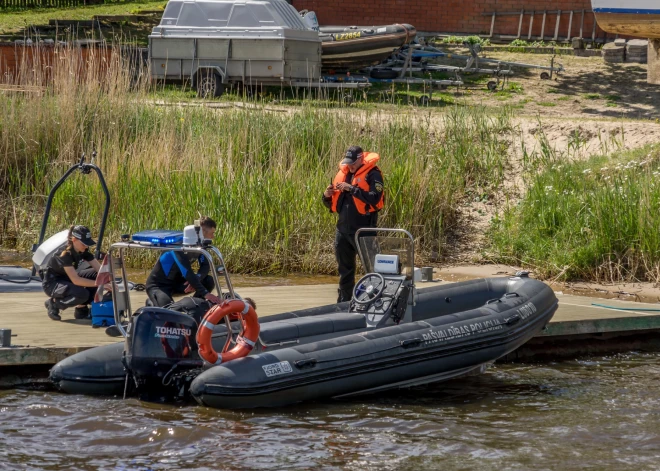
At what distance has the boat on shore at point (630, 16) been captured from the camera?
15.6m

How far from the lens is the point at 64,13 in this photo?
28844mm

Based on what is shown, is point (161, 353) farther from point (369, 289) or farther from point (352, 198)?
point (352, 198)

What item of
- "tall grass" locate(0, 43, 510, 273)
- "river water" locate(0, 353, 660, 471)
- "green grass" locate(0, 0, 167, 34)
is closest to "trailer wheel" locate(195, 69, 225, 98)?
"tall grass" locate(0, 43, 510, 273)

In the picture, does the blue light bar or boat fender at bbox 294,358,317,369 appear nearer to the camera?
the blue light bar

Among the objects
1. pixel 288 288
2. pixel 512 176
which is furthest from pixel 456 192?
pixel 288 288

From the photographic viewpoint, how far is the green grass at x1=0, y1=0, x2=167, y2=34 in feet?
86.3

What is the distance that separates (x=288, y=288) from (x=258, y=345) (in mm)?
3358

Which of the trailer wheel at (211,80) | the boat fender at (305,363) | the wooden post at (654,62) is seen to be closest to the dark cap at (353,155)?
the boat fender at (305,363)

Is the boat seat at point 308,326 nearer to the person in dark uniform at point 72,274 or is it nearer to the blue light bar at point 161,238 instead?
the blue light bar at point 161,238

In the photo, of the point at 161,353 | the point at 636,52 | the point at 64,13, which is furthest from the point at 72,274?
the point at 64,13

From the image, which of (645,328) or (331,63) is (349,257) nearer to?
(645,328)

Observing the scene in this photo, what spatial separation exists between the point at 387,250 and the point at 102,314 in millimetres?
2340

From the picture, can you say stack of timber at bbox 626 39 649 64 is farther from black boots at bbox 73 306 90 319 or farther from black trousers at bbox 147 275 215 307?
black trousers at bbox 147 275 215 307

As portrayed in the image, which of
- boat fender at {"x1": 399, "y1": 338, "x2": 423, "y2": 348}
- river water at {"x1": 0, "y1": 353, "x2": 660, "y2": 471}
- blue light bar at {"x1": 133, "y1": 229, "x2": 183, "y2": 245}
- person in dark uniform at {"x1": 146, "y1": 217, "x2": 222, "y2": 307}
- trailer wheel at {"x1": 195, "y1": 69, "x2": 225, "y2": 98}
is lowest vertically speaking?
river water at {"x1": 0, "y1": 353, "x2": 660, "y2": 471}
